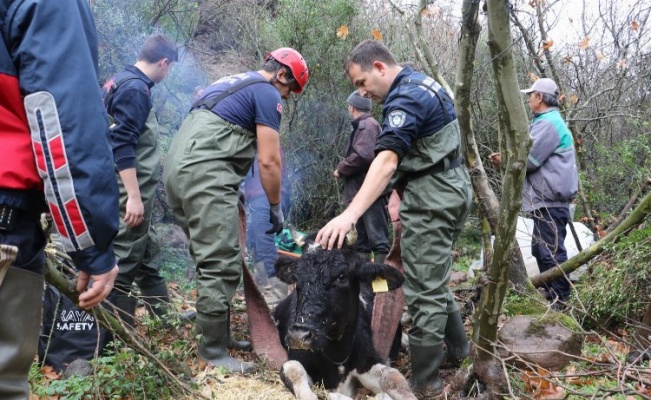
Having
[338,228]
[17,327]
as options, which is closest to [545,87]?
[338,228]

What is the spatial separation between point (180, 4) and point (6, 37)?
9841 millimetres

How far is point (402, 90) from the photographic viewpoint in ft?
15.9

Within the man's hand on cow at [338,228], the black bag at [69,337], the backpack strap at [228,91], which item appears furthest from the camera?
the backpack strap at [228,91]

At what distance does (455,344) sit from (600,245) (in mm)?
2027

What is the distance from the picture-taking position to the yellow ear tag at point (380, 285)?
485 cm

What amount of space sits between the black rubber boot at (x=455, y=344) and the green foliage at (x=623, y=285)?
4.15 ft

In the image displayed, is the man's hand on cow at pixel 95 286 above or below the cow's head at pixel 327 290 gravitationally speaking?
above

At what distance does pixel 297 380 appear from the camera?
4.63 metres

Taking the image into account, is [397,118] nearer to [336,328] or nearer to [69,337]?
[336,328]

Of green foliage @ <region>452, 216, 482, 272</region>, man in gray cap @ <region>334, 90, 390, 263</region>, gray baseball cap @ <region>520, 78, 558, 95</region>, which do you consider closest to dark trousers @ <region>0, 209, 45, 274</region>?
man in gray cap @ <region>334, 90, 390, 263</region>

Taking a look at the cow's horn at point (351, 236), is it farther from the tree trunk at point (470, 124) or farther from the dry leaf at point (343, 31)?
the dry leaf at point (343, 31)

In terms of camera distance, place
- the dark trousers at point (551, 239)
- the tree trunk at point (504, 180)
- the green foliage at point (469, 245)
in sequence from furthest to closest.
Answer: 1. the green foliage at point (469, 245)
2. the dark trousers at point (551, 239)
3. the tree trunk at point (504, 180)

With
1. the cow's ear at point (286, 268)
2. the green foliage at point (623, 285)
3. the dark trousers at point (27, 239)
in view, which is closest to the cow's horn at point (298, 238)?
the cow's ear at point (286, 268)

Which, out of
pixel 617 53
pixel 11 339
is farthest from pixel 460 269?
pixel 11 339
